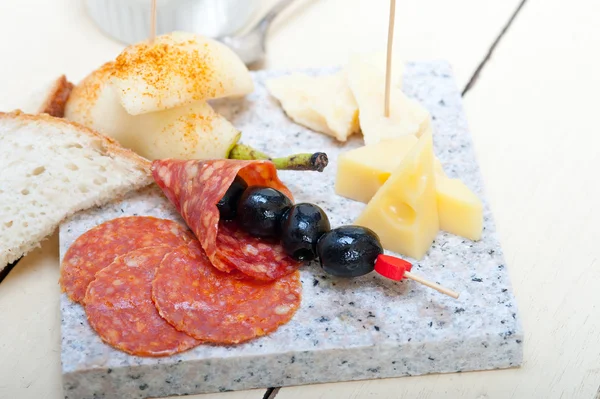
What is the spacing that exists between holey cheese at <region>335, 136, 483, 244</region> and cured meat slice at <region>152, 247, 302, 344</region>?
0.33m

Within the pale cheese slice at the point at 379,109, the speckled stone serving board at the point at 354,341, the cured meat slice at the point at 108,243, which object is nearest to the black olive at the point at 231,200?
the cured meat slice at the point at 108,243

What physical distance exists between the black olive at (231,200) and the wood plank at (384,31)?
0.97m

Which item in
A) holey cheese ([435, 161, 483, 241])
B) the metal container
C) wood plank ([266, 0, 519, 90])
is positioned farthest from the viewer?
wood plank ([266, 0, 519, 90])

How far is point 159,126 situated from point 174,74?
0.15 metres

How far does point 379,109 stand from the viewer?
8.13 feet

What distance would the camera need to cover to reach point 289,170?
91.7 inches

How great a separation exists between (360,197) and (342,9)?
1.25m

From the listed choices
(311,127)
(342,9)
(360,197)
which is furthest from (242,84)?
(342,9)

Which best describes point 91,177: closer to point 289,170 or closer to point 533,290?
point 289,170

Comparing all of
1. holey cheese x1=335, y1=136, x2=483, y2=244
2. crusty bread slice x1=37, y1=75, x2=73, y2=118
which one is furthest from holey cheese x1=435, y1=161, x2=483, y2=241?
crusty bread slice x1=37, y1=75, x2=73, y2=118

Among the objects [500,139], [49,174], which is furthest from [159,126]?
[500,139]

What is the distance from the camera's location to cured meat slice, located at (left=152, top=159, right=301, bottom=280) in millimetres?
2029

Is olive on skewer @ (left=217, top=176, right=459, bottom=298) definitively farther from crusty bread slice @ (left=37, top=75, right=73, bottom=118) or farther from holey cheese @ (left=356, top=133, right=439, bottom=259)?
crusty bread slice @ (left=37, top=75, right=73, bottom=118)

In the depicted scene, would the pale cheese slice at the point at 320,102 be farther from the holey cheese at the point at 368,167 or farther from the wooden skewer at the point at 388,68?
the holey cheese at the point at 368,167
